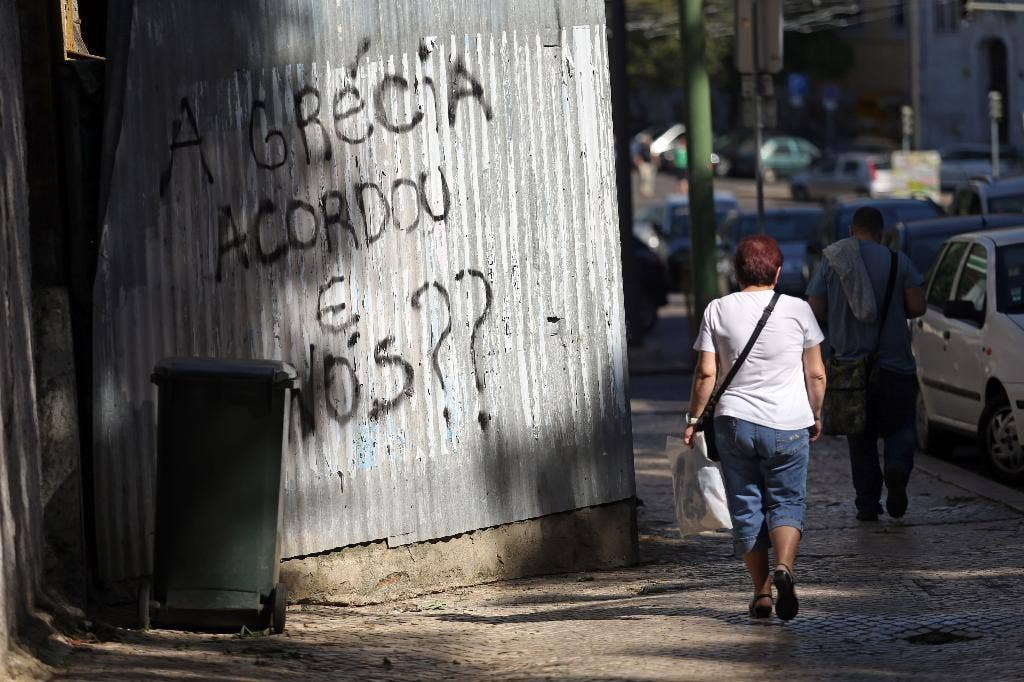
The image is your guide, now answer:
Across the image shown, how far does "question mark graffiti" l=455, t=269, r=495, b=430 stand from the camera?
27.2ft

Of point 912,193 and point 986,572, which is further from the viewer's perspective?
point 912,193

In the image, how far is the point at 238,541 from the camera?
7098 millimetres

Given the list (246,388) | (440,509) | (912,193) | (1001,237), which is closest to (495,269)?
(440,509)

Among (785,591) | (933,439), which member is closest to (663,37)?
(933,439)

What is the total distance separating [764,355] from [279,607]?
2152mm

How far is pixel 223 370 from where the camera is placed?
23.2ft

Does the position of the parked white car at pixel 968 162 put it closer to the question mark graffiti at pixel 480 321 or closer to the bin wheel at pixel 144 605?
the question mark graffiti at pixel 480 321

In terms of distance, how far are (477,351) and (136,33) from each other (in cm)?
208

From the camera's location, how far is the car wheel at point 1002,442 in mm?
11062

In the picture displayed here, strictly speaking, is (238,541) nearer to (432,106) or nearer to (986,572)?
(432,106)

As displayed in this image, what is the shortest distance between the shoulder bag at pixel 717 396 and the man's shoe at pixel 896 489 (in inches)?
96.9

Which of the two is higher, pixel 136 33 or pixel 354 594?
pixel 136 33

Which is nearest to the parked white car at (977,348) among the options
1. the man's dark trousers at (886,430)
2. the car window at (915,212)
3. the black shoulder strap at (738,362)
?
the man's dark trousers at (886,430)

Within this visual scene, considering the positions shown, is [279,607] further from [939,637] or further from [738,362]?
[939,637]
